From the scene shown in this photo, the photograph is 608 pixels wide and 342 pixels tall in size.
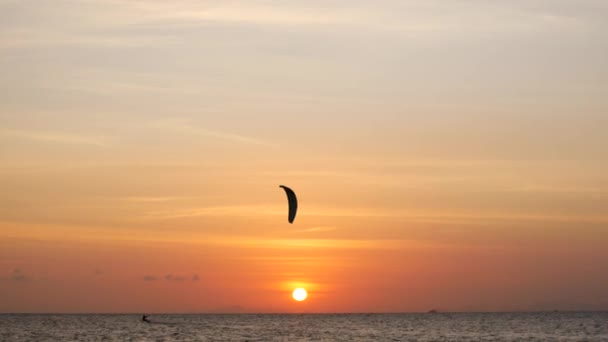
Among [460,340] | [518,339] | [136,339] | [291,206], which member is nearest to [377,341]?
[460,340]

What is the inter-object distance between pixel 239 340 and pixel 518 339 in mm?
38102

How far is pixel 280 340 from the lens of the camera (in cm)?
12244

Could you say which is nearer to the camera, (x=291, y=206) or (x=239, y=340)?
(x=291, y=206)

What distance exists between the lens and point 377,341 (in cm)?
12056

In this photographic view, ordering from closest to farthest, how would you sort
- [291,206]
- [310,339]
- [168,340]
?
[291,206] < [168,340] < [310,339]

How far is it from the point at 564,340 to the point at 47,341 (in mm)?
68041

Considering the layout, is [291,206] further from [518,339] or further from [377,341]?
[518,339]

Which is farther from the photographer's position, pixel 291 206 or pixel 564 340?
pixel 564 340

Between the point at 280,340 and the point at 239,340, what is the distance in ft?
17.7

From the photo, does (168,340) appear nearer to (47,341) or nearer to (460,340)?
(47,341)

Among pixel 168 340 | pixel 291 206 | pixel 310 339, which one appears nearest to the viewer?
pixel 291 206

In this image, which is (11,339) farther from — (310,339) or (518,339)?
(518,339)

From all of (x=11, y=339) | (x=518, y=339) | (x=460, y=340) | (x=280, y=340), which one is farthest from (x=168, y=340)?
(x=518, y=339)

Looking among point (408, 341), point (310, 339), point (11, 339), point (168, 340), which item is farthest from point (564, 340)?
point (11, 339)
